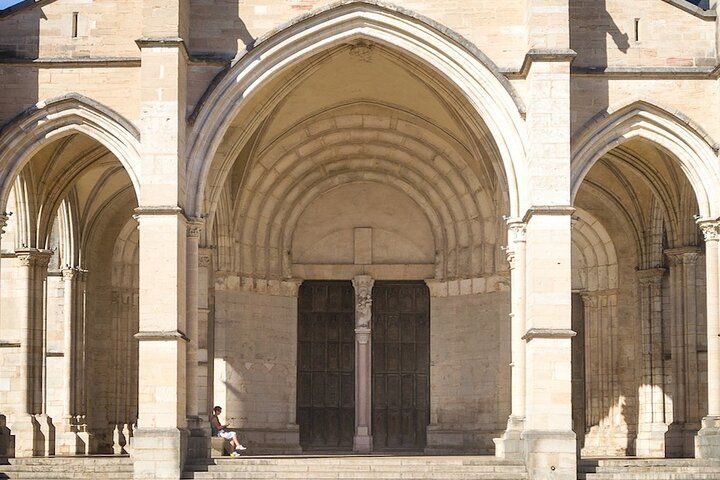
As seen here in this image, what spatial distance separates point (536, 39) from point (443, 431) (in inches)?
320

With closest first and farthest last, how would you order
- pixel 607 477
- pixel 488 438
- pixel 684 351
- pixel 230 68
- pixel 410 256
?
pixel 607 477
pixel 230 68
pixel 684 351
pixel 488 438
pixel 410 256

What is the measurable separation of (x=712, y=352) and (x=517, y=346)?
2734 mm

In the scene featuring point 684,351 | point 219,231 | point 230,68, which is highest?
point 230,68

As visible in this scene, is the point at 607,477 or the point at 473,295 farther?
the point at 473,295

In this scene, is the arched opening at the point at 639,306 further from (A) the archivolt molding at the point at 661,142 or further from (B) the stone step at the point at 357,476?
(B) the stone step at the point at 357,476

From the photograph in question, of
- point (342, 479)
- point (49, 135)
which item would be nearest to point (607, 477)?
point (342, 479)

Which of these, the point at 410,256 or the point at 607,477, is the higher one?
the point at 410,256

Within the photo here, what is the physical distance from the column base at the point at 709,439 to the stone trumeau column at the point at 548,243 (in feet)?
6.86

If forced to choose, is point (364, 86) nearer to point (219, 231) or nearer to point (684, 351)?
point (219, 231)

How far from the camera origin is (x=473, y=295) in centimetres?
2770

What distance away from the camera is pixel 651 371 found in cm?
2689

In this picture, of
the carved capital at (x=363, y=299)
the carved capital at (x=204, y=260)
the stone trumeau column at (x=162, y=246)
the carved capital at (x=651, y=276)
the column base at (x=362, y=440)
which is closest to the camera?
the stone trumeau column at (x=162, y=246)

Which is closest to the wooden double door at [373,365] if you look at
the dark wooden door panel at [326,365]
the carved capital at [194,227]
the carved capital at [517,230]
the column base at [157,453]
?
the dark wooden door panel at [326,365]

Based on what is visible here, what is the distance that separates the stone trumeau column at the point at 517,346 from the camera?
22734 mm
